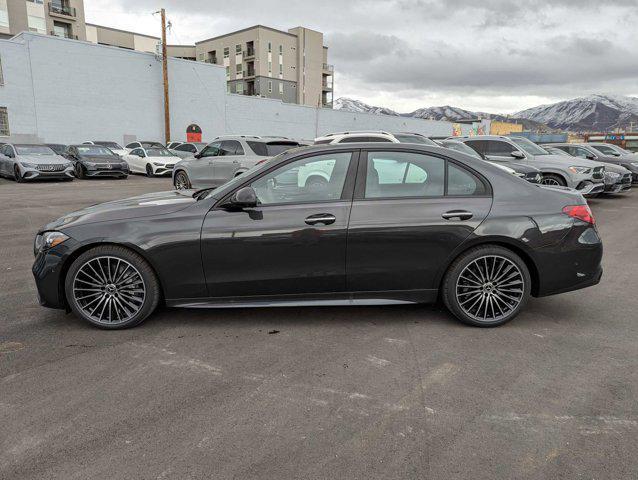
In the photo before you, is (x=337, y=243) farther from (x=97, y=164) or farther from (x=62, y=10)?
(x=62, y=10)

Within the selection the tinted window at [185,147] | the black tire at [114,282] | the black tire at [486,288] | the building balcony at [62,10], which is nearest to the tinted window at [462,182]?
the black tire at [486,288]

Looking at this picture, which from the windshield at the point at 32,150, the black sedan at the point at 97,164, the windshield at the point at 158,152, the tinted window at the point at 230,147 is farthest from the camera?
the windshield at the point at 158,152

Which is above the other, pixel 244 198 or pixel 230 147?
pixel 230 147

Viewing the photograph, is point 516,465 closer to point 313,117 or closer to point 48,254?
point 48,254

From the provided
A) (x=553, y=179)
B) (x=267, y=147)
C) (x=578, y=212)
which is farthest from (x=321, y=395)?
(x=553, y=179)

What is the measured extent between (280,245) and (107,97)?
3360 cm

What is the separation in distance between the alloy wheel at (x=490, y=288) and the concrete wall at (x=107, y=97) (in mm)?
32419

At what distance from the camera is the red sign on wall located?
123ft

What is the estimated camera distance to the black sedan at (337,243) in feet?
13.3

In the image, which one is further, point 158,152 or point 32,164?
point 158,152

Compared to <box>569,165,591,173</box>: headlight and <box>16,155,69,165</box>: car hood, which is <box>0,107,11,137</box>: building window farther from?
<box>569,165,591,173</box>: headlight

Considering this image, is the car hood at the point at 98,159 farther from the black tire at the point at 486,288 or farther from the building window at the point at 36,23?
the building window at the point at 36,23

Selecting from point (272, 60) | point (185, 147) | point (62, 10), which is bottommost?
point (185, 147)

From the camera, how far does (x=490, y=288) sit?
421 centimetres
